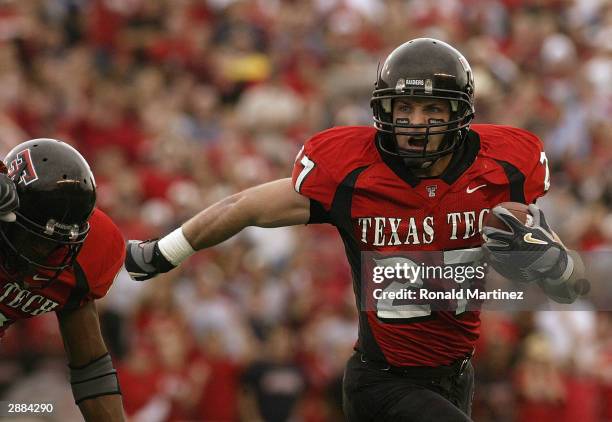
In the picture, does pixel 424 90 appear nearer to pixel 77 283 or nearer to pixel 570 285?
pixel 570 285

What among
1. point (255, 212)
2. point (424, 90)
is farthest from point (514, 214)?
point (255, 212)

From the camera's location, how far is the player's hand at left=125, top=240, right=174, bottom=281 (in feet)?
16.1

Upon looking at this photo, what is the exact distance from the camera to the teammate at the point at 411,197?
15.3 ft

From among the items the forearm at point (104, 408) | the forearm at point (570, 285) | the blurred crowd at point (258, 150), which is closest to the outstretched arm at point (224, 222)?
the forearm at point (104, 408)

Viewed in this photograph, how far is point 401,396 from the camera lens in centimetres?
471

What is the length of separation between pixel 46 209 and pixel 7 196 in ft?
0.84

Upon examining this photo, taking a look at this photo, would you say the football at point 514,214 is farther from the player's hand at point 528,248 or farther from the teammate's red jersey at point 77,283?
the teammate's red jersey at point 77,283

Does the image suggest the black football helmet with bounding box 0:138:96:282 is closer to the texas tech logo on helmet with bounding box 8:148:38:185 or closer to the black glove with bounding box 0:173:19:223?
the texas tech logo on helmet with bounding box 8:148:38:185

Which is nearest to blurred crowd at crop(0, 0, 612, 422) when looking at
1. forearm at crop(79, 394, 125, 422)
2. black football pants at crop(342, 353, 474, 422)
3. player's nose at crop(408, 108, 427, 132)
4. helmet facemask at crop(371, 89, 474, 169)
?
forearm at crop(79, 394, 125, 422)

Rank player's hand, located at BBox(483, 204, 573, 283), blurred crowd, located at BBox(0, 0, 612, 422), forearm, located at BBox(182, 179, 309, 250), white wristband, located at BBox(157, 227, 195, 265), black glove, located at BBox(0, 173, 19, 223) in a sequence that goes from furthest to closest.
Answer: blurred crowd, located at BBox(0, 0, 612, 422) → white wristband, located at BBox(157, 227, 195, 265) → forearm, located at BBox(182, 179, 309, 250) → player's hand, located at BBox(483, 204, 573, 283) → black glove, located at BBox(0, 173, 19, 223)

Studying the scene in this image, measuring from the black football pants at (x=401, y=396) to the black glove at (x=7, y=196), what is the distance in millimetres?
1536

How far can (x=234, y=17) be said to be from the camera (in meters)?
11.7

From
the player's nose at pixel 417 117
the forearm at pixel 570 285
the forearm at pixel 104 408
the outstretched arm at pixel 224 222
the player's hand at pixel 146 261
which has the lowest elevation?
the forearm at pixel 104 408

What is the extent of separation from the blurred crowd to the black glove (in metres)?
2.04
